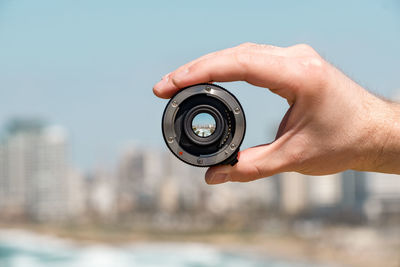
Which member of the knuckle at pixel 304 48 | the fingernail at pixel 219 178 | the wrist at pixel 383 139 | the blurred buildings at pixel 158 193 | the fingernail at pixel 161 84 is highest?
the blurred buildings at pixel 158 193

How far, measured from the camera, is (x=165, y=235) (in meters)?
41.5

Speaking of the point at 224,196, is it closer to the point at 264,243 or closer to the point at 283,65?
the point at 264,243

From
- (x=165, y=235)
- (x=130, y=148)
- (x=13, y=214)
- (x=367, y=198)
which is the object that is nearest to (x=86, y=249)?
(x=165, y=235)

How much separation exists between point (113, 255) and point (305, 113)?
127ft

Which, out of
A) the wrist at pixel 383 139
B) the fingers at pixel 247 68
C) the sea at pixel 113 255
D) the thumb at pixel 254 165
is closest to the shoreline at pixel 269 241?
the sea at pixel 113 255

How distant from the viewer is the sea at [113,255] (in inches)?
1465

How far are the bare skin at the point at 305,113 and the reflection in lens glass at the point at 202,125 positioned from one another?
0.22 feet

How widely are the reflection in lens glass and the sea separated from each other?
34.8 meters

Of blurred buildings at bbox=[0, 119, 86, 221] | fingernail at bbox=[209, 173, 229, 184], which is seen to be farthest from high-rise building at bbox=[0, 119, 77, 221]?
fingernail at bbox=[209, 173, 229, 184]

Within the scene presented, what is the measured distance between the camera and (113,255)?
3856 cm

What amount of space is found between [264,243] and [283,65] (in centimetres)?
3839

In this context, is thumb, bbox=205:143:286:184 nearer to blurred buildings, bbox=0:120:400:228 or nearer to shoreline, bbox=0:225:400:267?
shoreline, bbox=0:225:400:267

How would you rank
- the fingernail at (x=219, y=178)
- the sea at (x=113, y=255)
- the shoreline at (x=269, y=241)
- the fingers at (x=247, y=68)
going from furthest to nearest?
1. the sea at (x=113, y=255)
2. the shoreline at (x=269, y=241)
3. the fingernail at (x=219, y=178)
4. the fingers at (x=247, y=68)

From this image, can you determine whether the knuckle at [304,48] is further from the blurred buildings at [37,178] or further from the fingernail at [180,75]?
the blurred buildings at [37,178]
